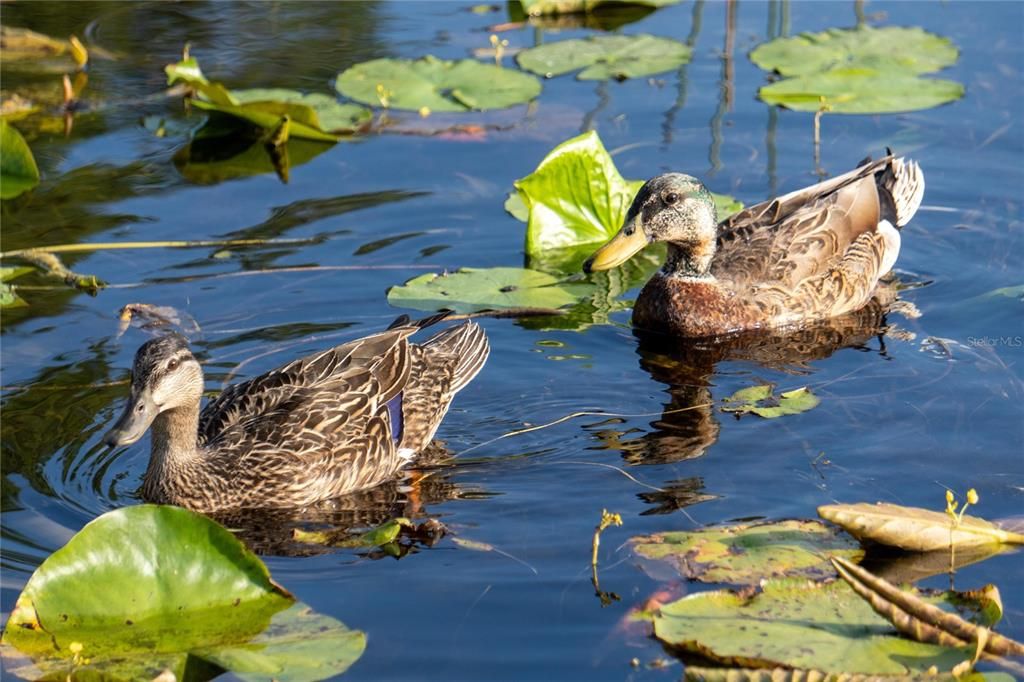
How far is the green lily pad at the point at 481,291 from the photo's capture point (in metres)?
9.07

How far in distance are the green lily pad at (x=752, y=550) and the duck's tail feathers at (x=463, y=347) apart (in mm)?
1949

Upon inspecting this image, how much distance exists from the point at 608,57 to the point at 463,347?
17.1 ft

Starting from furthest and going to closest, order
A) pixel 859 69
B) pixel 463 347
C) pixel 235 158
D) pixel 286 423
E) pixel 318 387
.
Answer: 1. pixel 859 69
2. pixel 235 158
3. pixel 463 347
4. pixel 318 387
5. pixel 286 423

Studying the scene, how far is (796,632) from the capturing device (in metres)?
5.38

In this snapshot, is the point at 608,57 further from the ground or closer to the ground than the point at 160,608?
further from the ground

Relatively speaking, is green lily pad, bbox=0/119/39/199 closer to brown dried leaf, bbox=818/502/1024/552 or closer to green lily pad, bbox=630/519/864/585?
green lily pad, bbox=630/519/864/585

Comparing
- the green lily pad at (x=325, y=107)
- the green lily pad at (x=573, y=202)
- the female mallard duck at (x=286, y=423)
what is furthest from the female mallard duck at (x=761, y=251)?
the green lily pad at (x=325, y=107)

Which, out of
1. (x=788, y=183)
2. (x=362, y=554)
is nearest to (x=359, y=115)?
(x=788, y=183)

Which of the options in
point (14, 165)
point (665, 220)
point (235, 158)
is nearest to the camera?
point (665, 220)

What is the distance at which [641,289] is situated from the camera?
973cm

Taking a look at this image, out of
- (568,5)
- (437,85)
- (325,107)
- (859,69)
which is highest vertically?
(568,5)

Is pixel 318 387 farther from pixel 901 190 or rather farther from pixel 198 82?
pixel 198 82

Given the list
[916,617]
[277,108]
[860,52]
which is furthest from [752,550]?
[860,52]

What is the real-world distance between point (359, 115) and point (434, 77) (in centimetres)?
81
